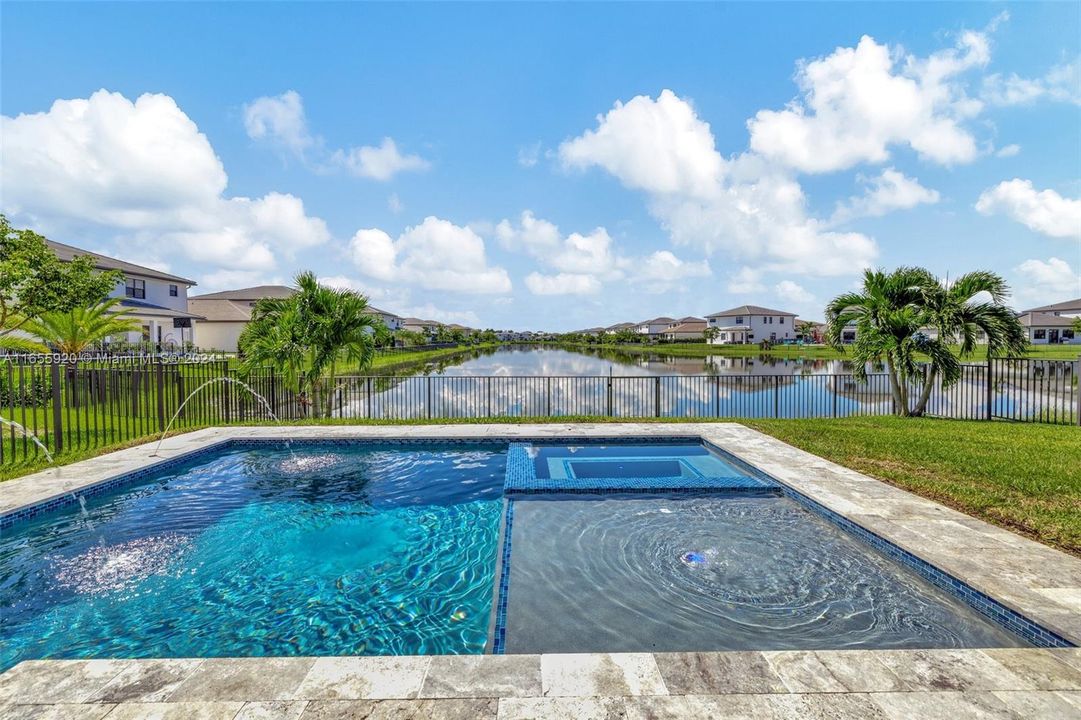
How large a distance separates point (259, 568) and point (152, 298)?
119 feet

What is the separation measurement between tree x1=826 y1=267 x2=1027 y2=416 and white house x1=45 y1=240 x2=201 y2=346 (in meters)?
32.2

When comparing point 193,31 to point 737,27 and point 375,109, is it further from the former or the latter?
point 737,27

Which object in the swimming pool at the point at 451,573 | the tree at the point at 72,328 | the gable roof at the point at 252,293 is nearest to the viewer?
the swimming pool at the point at 451,573

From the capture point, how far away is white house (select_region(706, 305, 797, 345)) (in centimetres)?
7806

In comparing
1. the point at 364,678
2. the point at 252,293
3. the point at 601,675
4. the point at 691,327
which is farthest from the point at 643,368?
the point at 691,327

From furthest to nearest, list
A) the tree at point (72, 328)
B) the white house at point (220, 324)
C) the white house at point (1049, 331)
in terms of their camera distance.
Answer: the white house at point (1049, 331)
the white house at point (220, 324)
the tree at point (72, 328)

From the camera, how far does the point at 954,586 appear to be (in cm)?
351

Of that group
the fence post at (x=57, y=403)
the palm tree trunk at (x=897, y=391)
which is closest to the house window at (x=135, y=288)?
the fence post at (x=57, y=403)

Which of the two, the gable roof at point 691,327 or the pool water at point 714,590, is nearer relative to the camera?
the pool water at point 714,590

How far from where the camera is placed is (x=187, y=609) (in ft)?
12.3

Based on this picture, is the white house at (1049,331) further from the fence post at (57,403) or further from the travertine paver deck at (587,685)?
the fence post at (57,403)

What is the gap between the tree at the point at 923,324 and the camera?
10445 mm

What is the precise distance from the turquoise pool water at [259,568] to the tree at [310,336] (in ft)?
13.4

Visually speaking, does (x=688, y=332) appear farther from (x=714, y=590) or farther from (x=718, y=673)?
(x=718, y=673)
